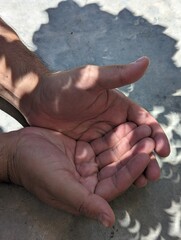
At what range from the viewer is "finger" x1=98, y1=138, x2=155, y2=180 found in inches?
87.4

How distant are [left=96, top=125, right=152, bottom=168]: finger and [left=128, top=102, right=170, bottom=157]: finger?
49mm

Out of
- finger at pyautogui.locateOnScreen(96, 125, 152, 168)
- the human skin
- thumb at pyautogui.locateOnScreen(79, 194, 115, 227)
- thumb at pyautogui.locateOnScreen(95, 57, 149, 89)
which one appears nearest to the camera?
thumb at pyautogui.locateOnScreen(79, 194, 115, 227)

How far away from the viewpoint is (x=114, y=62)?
10.1 ft

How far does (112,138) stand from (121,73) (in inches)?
18.3

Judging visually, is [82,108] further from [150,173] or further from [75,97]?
[150,173]

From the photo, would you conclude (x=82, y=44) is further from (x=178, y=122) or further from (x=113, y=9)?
(x=178, y=122)

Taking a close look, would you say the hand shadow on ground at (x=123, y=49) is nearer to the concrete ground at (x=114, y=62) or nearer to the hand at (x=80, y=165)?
the concrete ground at (x=114, y=62)

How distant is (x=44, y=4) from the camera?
3.49 metres

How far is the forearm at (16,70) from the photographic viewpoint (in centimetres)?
260

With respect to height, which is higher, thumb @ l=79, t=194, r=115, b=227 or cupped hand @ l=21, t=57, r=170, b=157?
cupped hand @ l=21, t=57, r=170, b=157

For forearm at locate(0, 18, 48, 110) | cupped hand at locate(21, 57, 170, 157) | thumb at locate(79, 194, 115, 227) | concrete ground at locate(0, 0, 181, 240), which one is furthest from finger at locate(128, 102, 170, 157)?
forearm at locate(0, 18, 48, 110)

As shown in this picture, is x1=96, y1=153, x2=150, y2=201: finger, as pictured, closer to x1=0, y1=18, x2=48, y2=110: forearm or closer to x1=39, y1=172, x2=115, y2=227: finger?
x1=39, y1=172, x2=115, y2=227: finger

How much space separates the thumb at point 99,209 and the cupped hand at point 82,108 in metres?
0.51

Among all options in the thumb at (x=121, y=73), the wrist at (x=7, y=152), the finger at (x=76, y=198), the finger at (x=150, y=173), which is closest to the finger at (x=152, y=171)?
the finger at (x=150, y=173)
